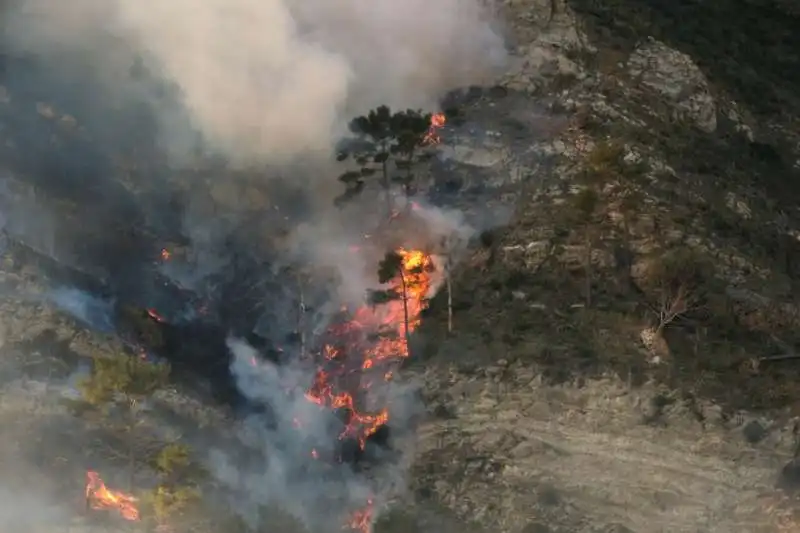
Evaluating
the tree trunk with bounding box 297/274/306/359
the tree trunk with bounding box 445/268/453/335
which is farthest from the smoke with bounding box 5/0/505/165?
the tree trunk with bounding box 445/268/453/335

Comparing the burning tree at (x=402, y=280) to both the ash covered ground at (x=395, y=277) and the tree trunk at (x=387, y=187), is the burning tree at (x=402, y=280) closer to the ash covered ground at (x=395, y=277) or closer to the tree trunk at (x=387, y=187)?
the ash covered ground at (x=395, y=277)

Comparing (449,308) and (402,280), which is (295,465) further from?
(449,308)

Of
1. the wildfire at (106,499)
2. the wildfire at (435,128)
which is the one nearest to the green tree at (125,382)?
the wildfire at (106,499)

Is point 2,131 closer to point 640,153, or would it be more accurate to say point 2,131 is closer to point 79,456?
point 79,456

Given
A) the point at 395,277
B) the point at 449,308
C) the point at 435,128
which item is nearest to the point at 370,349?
the point at 395,277

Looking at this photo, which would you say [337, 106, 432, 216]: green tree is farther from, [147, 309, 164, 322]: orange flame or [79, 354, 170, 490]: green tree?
[79, 354, 170, 490]: green tree

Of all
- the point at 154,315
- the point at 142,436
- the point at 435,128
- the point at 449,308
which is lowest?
the point at 142,436
